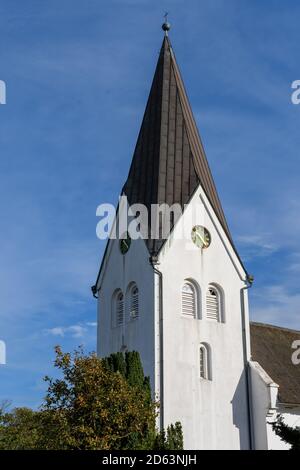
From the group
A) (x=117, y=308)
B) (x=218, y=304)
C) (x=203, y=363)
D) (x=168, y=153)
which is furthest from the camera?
(x=168, y=153)

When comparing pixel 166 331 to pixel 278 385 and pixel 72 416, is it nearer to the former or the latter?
pixel 278 385

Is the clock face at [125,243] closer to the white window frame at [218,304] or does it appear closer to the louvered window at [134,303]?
the louvered window at [134,303]

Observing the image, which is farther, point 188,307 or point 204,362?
point 188,307

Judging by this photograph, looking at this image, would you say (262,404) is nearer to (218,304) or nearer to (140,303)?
(218,304)

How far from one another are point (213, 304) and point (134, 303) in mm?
3548

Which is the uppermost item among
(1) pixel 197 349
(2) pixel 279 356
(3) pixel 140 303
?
(3) pixel 140 303

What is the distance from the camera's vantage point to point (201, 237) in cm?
3488

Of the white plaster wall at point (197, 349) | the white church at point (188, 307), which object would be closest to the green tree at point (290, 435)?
the white church at point (188, 307)

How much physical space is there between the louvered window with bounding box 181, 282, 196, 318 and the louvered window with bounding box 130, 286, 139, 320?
2076 mm

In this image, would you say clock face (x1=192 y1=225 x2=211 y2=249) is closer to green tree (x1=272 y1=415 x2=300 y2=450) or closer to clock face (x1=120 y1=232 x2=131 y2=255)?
clock face (x1=120 y1=232 x2=131 y2=255)

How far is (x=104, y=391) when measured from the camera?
24.6 m

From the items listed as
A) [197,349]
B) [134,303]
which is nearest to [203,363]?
[197,349]
